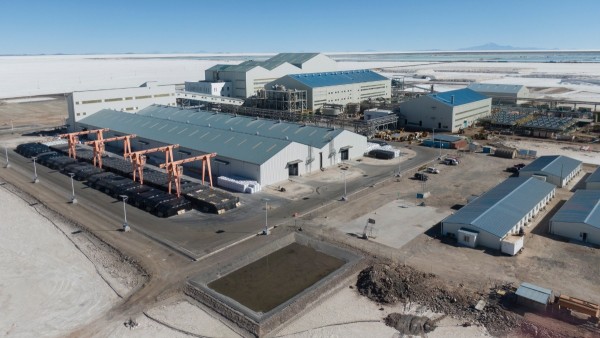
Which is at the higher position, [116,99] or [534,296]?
[116,99]

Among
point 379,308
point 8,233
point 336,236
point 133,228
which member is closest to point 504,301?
point 379,308

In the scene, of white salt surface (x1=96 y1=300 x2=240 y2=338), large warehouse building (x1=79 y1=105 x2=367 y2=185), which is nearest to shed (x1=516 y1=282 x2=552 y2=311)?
white salt surface (x1=96 y1=300 x2=240 y2=338)

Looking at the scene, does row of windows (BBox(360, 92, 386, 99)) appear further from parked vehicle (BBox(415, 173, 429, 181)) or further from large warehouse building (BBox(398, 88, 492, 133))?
parked vehicle (BBox(415, 173, 429, 181))

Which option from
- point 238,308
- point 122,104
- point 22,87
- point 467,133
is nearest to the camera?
point 238,308

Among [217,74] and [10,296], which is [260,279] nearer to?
[10,296]

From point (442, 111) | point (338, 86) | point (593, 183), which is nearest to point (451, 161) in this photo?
point (593, 183)

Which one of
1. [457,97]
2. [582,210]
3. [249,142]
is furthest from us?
[457,97]

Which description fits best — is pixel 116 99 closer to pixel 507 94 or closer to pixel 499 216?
pixel 499 216
